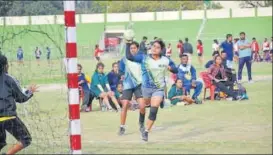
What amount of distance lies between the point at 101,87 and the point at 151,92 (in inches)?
185

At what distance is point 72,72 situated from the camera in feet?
26.4

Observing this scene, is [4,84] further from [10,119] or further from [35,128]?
[35,128]

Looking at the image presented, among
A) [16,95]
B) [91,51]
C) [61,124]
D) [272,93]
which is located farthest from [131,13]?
[16,95]

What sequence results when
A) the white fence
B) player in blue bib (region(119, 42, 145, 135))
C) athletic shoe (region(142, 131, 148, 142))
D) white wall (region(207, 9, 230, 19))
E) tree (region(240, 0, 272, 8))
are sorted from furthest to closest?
tree (region(240, 0, 272, 8)) < white wall (region(207, 9, 230, 19)) < the white fence < player in blue bib (region(119, 42, 145, 135)) < athletic shoe (region(142, 131, 148, 142))

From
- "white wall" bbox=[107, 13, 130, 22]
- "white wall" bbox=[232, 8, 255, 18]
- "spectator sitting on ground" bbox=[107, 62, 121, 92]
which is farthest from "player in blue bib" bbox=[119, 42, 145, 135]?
"white wall" bbox=[232, 8, 255, 18]

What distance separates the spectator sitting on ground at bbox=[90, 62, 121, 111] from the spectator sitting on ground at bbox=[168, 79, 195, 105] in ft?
5.18

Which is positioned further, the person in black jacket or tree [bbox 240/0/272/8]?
tree [bbox 240/0/272/8]

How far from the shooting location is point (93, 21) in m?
58.9

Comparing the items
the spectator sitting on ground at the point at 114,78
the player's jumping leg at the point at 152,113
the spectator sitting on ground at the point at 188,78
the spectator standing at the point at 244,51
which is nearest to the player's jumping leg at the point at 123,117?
the player's jumping leg at the point at 152,113

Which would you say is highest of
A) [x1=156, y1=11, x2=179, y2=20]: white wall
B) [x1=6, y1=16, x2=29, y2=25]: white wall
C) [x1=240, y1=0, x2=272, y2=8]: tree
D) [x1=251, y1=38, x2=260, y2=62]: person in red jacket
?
[x1=240, y1=0, x2=272, y2=8]: tree

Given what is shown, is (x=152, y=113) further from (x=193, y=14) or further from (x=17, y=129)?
(x=193, y=14)

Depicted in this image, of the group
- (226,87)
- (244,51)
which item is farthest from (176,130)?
(244,51)

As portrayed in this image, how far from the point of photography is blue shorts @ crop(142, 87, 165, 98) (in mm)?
11664

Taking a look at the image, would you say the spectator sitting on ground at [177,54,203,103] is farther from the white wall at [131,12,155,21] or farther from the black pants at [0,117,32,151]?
the white wall at [131,12,155,21]
